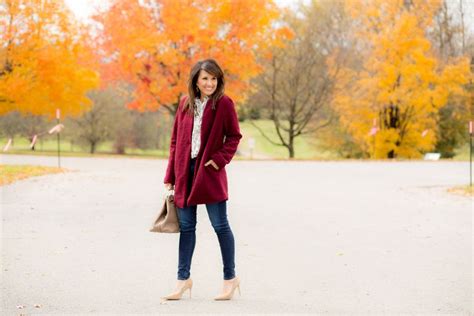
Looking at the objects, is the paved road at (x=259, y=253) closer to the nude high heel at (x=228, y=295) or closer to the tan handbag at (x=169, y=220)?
the nude high heel at (x=228, y=295)

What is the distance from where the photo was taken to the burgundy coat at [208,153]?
5.49 metres

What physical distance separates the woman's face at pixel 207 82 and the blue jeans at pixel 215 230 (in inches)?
20.6

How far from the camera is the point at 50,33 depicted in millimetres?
25406

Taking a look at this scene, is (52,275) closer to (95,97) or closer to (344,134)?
(344,134)

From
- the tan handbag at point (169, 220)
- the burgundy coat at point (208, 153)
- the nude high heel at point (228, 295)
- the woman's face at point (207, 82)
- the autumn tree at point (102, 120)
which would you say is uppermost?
the autumn tree at point (102, 120)

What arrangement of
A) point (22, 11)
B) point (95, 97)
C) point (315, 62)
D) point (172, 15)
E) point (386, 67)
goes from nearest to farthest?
1. point (22, 11)
2. point (172, 15)
3. point (386, 67)
4. point (315, 62)
5. point (95, 97)

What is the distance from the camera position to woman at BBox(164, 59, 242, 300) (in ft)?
18.1

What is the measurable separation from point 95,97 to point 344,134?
46.8ft

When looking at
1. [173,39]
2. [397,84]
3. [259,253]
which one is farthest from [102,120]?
[259,253]

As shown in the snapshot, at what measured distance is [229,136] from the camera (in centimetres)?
564

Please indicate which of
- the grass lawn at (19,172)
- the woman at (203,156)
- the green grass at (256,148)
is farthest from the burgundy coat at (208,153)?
the green grass at (256,148)

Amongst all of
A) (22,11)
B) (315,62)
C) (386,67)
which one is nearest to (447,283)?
(22,11)

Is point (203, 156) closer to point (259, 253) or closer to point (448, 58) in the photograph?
point (259, 253)

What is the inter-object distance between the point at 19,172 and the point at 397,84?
61.1 feet
